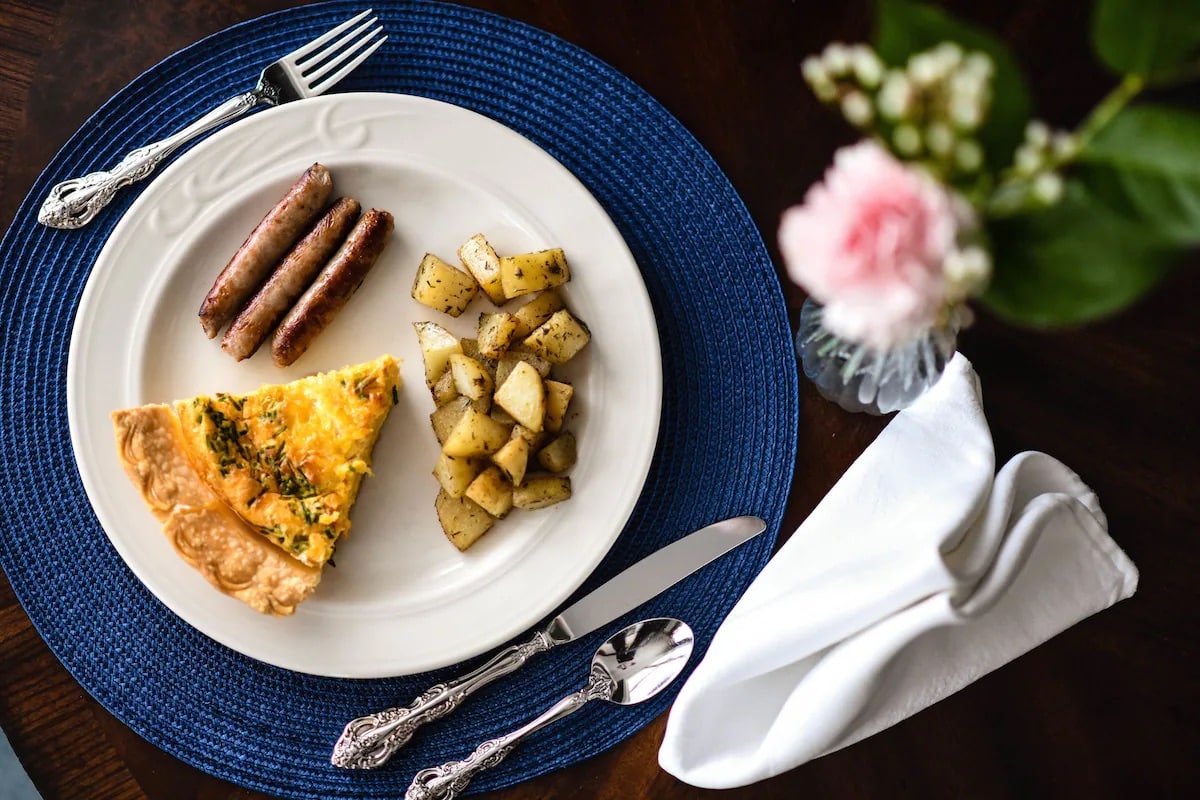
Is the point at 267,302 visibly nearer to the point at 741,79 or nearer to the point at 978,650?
the point at 741,79

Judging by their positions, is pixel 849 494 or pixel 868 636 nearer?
pixel 868 636

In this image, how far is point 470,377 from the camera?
9.23 ft

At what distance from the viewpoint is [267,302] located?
9.38ft

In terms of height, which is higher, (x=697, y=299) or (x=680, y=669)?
(x=697, y=299)

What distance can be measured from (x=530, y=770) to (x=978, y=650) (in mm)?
1351

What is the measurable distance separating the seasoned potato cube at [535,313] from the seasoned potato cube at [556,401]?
0.18m

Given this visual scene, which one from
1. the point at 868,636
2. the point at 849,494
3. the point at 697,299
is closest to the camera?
the point at 868,636

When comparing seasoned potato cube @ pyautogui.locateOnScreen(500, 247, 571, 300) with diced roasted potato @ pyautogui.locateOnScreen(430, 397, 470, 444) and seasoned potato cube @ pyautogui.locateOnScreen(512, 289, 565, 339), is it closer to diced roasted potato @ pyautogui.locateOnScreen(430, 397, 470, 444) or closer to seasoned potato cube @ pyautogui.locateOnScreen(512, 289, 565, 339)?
seasoned potato cube @ pyautogui.locateOnScreen(512, 289, 565, 339)

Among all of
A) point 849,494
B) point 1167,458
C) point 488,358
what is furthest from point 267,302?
point 1167,458

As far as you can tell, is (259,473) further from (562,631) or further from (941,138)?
(941,138)

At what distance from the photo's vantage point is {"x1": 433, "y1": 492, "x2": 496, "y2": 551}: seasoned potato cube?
2883 mm

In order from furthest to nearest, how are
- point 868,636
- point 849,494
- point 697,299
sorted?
point 697,299
point 849,494
point 868,636

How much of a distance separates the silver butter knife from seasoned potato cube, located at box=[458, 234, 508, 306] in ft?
3.02

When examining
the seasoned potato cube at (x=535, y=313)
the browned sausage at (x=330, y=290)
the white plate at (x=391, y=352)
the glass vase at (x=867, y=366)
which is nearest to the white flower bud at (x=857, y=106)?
the glass vase at (x=867, y=366)
